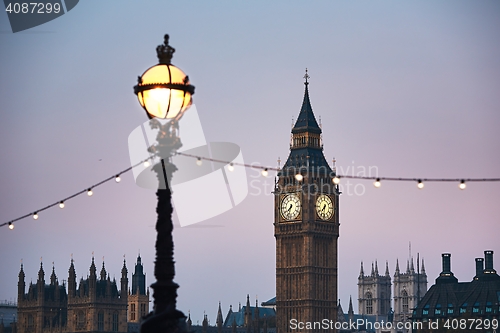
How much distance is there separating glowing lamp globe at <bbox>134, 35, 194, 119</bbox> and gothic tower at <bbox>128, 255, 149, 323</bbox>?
112 metres

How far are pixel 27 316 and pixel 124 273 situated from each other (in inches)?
404

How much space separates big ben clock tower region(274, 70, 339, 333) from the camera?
120m

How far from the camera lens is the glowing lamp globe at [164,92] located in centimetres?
1436

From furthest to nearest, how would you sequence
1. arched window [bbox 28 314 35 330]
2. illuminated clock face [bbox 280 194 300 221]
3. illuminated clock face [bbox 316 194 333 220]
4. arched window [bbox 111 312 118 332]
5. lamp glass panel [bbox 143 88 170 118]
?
1. illuminated clock face [bbox 316 194 333 220]
2. illuminated clock face [bbox 280 194 300 221]
3. arched window [bbox 28 314 35 330]
4. arched window [bbox 111 312 118 332]
5. lamp glass panel [bbox 143 88 170 118]

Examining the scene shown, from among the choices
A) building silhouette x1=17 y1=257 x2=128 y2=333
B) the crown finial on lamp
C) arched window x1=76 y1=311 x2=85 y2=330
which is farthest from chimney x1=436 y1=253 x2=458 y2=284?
the crown finial on lamp

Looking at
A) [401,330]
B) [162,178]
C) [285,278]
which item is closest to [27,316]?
[285,278]

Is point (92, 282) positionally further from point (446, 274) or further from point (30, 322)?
point (446, 274)

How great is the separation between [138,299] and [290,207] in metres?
22.9

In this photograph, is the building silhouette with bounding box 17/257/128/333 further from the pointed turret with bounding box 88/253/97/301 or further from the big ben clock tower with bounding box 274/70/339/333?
the big ben clock tower with bounding box 274/70/339/333

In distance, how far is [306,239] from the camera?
119500 millimetres

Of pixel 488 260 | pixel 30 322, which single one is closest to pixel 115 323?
pixel 30 322

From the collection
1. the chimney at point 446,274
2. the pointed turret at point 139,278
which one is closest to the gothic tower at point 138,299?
the pointed turret at point 139,278

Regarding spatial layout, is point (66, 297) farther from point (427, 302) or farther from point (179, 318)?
point (179, 318)

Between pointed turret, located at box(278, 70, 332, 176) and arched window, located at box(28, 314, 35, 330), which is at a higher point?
pointed turret, located at box(278, 70, 332, 176)
